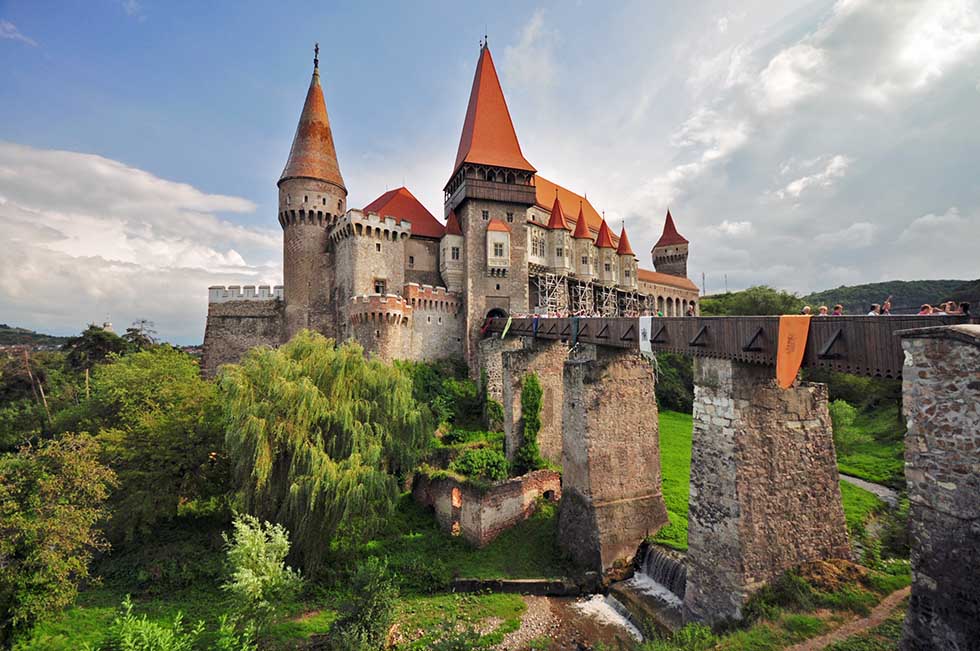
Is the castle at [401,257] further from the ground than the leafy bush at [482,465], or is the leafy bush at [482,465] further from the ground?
the castle at [401,257]

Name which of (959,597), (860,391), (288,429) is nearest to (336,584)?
(288,429)

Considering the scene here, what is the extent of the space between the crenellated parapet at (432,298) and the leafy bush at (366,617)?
56.9 feet

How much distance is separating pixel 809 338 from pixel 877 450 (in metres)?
25.8

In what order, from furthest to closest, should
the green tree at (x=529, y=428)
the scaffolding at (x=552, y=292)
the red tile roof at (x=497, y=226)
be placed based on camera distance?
the scaffolding at (x=552, y=292) < the red tile roof at (x=497, y=226) < the green tree at (x=529, y=428)

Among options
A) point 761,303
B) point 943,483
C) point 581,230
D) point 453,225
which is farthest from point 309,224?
point 761,303

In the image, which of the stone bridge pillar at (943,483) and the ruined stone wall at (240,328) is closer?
the stone bridge pillar at (943,483)

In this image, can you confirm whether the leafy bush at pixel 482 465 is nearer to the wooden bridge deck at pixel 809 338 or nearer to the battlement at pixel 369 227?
the wooden bridge deck at pixel 809 338

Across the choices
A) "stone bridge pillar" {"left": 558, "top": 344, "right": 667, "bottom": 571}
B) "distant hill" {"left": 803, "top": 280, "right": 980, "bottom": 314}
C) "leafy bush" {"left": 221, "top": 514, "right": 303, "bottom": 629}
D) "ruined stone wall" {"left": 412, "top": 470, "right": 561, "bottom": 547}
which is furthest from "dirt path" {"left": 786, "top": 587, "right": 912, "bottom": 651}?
"distant hill" {"left": 803, "top": 280, "right": 980, "bottom": 314}

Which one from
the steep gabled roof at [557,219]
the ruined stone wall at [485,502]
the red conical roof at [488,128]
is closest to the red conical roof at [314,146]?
the red conical roof at [488,128]

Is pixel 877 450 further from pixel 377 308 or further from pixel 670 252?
pixel 670 252

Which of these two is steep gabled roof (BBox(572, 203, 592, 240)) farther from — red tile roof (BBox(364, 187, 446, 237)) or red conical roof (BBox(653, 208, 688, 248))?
red conical roof (BBox(653, 208, 688, 248))

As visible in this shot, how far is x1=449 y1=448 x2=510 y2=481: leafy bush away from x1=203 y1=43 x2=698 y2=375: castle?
8.41 meters

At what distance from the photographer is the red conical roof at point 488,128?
29062 mm

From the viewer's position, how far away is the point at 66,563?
9.16m
